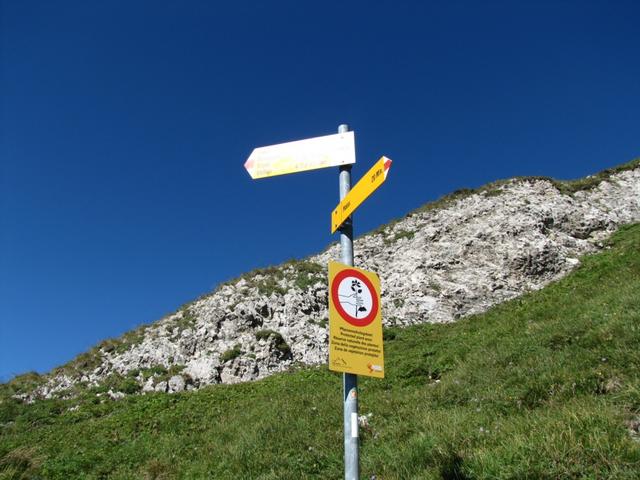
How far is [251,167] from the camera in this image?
5.87m

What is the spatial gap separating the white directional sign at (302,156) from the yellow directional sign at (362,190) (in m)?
0.40

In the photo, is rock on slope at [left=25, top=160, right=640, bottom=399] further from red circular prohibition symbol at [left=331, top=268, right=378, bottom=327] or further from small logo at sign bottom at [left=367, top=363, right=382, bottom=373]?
small logo at sign bottom at [left=367, top=363, right=382, bottom=373]

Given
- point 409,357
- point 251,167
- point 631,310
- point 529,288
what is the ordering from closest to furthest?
point 251,167 → point 631,310 → point 409,357 → point 529,288

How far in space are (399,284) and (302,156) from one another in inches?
988

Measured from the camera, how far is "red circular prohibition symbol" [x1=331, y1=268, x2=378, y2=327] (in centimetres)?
460

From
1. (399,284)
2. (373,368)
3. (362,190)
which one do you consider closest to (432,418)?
(373,368)

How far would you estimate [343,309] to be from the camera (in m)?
4.62

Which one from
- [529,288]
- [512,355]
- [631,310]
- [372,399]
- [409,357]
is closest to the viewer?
[631,310]

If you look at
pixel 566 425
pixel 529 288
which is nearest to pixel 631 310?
pixel 566 425

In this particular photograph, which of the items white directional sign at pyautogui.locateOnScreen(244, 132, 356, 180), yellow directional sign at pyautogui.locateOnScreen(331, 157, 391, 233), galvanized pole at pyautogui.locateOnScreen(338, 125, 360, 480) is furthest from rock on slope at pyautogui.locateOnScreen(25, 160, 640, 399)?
galvanized pole at pyautogui.locateOnScreen(338, 125, 360, 480)

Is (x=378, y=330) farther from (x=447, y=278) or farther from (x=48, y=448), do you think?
(x=447, y=278)

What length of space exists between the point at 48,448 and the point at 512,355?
492 inches

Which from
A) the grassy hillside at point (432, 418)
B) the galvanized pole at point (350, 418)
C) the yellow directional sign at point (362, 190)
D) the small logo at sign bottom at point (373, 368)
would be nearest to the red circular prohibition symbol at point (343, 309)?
the galvanized pole at point (350, 418)

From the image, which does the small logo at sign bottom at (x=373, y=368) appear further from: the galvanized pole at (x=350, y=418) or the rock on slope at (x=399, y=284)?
the rock on slope at (x=399, y=284)
